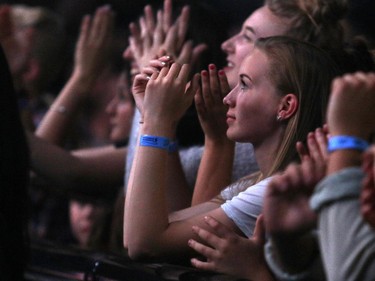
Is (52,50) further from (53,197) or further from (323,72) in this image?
(323,72)

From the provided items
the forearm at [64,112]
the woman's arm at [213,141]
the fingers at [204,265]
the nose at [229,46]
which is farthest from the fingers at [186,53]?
the fingers at [204,265]

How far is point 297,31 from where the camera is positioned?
3.99 m

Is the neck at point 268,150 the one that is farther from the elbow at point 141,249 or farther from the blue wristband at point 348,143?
the blue wristband at point 348,143

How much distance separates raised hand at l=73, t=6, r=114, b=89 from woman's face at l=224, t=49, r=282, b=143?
2.41 m

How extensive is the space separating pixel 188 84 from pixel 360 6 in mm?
2020

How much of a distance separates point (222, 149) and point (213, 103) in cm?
17

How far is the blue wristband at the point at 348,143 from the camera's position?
230 cm

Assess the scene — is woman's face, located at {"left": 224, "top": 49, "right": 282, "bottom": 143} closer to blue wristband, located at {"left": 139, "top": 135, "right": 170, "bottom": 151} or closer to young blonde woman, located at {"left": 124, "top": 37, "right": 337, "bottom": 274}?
young blonde woman, located at {"left": 124, "top": 37, "right": 337, "bottom": 274}

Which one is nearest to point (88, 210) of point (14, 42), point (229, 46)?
point (14, 42)

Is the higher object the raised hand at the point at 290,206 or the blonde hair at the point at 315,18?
the raised hand at the point at 290,206

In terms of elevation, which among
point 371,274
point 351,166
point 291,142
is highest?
point 351,166

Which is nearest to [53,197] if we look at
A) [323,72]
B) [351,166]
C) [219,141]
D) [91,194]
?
[91,194]

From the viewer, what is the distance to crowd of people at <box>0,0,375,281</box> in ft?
7.50

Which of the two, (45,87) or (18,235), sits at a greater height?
(18,235)
